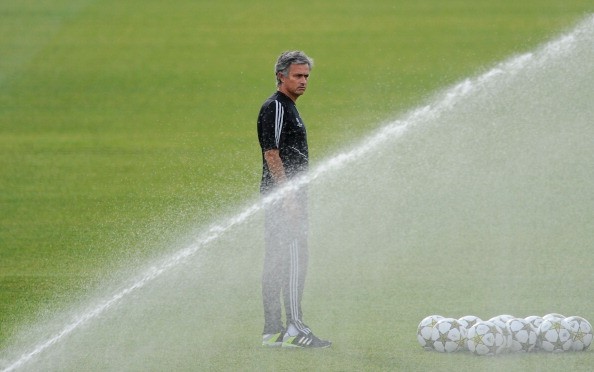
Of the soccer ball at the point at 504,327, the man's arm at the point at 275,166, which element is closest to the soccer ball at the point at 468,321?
the soccer ball at the point at 504,327

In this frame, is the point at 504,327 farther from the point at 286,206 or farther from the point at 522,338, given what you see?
the point at 286,206

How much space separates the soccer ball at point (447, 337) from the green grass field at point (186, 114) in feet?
0.36

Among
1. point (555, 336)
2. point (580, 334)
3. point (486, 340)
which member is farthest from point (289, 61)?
point (580, 334)

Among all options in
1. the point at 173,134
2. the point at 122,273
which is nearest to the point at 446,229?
the point at 122,273

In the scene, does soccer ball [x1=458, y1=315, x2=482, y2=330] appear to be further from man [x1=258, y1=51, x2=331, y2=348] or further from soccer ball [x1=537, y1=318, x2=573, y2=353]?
man [x1=258, y1=51, x2=331, y2=348]

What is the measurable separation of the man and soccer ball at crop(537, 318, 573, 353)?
1.49m

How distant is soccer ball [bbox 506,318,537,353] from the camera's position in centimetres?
850

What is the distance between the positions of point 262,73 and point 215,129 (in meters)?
4.42

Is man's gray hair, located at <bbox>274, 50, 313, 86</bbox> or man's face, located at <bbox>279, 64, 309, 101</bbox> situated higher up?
man's gray hair, located at <bbox>274, 50, 313, 86</bbox>

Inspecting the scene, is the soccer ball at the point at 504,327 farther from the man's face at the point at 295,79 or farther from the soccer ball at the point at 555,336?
the man's face at the point at 295,79

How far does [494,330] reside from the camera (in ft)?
27.8

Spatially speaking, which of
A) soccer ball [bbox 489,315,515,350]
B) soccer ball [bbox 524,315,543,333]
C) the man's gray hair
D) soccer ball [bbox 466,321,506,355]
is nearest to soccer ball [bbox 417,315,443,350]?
soccer ball [bbox 466,321,506,355]

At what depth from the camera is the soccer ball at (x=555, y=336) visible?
8.48 m

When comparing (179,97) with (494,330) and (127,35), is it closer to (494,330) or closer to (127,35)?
(127,35)
